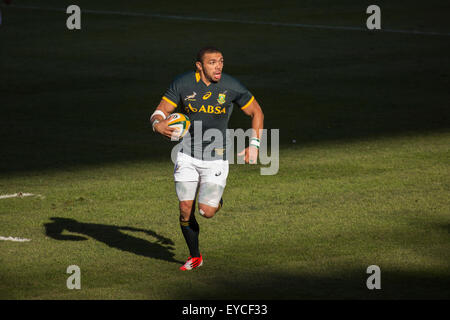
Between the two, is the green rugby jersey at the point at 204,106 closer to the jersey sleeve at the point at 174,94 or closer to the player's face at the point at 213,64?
the jersey sleeve at the point at 174,94

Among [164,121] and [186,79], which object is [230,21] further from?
[164,121]

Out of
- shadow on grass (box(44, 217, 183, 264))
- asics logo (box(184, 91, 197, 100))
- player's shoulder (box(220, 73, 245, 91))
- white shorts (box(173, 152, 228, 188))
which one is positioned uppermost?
player's shoulder (box(220, 73, 245, 91))

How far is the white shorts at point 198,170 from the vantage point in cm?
1034

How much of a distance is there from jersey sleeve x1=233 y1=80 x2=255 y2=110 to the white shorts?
0.74m

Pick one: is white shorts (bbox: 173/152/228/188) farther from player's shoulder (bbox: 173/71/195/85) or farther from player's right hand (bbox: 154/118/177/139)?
player's shoulder (bbox: 173/71/195/85)

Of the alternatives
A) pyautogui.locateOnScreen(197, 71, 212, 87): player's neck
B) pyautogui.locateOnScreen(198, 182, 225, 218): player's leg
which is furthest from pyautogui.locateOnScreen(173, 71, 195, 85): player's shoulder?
pyautogui.locateOnScreen(198, 182, 225, 218): player's leg

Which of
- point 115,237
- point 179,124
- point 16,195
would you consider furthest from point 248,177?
point 179,124

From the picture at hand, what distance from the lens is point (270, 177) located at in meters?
15.1

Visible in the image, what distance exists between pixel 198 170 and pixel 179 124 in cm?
63

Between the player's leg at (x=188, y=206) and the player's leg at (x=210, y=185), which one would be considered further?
the player's leg at (x=210, y=185)

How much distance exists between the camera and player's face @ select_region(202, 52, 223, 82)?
1014 cm

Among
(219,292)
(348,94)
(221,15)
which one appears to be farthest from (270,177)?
(221,15)

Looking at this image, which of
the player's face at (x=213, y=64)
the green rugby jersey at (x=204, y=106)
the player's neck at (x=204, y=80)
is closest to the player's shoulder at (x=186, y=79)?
the green rugby jersey at (x=204, y=106)

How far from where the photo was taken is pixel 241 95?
34.5 feet
